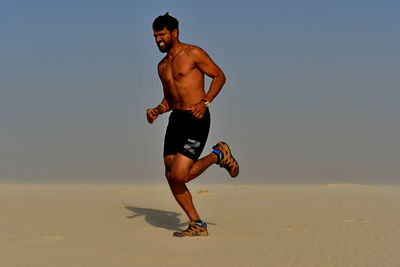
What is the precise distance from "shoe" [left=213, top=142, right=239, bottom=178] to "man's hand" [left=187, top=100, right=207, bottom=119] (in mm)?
677

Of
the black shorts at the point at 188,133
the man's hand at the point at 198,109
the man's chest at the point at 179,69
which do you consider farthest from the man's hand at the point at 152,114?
the man's hand at the point at 198,109

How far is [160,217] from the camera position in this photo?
8.27 meters

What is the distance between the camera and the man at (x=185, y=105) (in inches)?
235

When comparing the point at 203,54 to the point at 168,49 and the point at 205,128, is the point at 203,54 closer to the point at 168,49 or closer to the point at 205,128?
the point at 168,49

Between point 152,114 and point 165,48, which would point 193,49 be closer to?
point 165,48

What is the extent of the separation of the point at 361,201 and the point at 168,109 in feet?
20.8

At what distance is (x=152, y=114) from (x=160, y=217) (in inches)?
95.2

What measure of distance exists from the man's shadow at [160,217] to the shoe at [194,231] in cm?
88

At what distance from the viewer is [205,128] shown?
6039mm

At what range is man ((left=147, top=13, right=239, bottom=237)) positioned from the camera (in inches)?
235

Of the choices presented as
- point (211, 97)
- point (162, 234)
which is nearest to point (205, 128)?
point (211, 97)

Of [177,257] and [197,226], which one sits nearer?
[177,257]

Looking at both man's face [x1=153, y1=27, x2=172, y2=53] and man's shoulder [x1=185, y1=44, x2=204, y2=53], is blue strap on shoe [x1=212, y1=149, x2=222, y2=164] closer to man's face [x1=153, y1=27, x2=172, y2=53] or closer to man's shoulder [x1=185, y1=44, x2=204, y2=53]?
man's shoulder [x1=185, y1=44, x2=204, y2=53]

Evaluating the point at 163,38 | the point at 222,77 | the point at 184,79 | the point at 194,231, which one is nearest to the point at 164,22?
the point at 163,38
